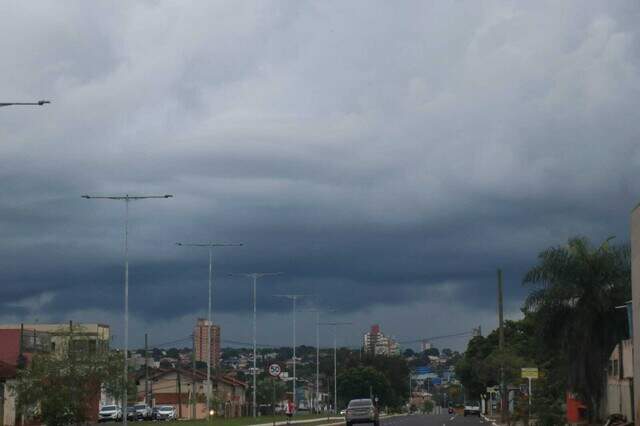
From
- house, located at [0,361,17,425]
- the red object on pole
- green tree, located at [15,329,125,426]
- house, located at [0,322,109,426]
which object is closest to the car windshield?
house, located at [0,322,109,426]

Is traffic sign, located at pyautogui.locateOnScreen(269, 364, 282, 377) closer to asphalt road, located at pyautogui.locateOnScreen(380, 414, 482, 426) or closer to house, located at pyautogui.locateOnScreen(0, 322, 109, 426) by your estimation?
house, located at pyautogui.locateOnScreen(0, 322, 109, 426)

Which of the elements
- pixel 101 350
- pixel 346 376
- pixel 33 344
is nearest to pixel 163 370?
pixel 346 376

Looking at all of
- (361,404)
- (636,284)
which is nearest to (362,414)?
(361,404)

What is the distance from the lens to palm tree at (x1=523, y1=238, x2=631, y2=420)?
48562 millimetres

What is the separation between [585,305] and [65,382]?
2242cm

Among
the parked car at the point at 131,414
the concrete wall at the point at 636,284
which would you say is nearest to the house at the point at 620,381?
the concrete wall at the point at 636,284

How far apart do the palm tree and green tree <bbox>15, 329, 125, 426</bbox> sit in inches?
762

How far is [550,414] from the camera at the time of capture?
47875mm

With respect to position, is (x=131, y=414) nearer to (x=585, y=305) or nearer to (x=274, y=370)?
(x=274, y=370)

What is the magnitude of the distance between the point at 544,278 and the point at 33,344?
5529cm

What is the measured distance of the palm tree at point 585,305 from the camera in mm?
48562

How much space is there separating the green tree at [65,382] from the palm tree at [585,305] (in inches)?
762

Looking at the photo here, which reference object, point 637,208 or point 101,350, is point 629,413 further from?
point 101,350

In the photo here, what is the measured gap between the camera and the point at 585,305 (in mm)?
48875
